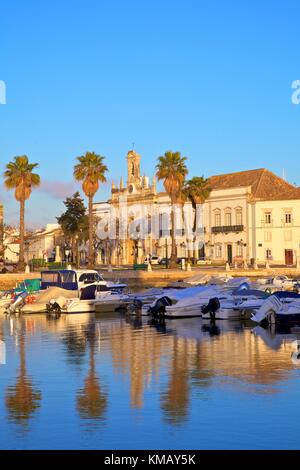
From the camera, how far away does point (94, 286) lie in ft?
144

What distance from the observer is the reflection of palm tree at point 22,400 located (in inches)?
544


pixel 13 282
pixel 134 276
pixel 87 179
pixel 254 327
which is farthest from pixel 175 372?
pixel 87 179

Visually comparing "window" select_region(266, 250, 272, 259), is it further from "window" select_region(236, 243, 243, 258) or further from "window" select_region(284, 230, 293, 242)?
"window" select_region(236, 243, 243, 258)

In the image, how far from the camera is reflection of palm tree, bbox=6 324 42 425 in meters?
13.8

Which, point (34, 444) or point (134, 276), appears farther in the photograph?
point (134, 276)

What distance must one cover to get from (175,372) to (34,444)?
7.28 m

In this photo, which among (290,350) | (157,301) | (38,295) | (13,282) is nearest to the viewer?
(290,350)

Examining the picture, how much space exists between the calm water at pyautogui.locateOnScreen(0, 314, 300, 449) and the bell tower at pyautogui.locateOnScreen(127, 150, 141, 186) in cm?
9418

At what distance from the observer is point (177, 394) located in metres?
15.6

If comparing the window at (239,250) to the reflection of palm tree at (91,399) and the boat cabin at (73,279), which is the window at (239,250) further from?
the reflection of palm tree at (91,399)

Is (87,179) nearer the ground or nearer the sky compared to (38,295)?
nearer the sky

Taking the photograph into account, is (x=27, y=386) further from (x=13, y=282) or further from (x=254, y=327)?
(x=13, y=282)

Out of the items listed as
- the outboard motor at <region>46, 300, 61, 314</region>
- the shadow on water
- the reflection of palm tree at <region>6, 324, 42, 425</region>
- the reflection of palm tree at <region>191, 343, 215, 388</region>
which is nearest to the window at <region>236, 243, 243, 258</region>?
the outboard motor at <region>46, 300, 61, 314</region>

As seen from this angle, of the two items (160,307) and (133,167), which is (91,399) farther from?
(133,167)
